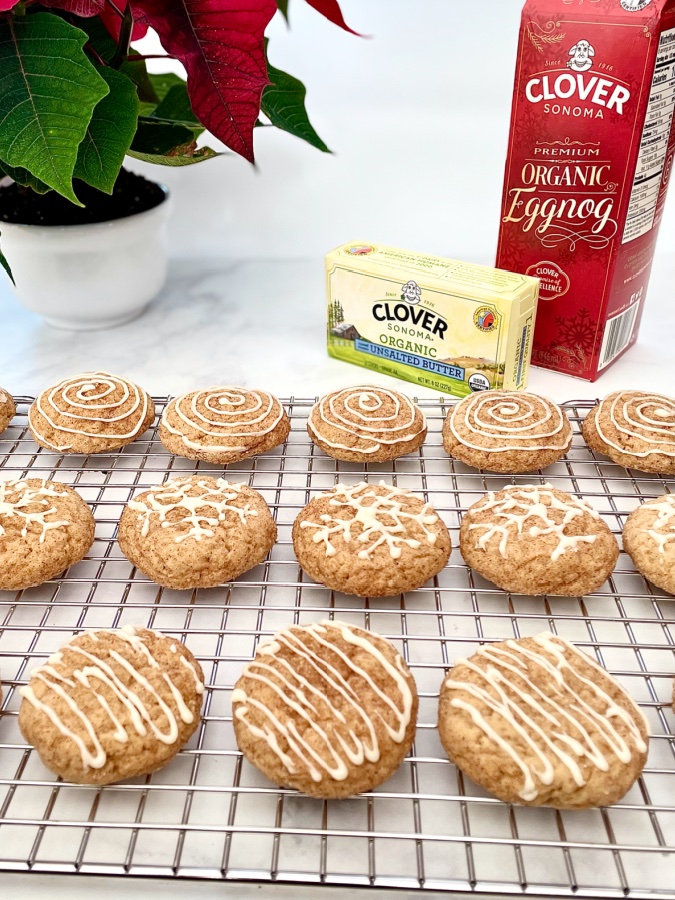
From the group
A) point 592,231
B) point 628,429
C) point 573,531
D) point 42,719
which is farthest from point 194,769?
point 592,231

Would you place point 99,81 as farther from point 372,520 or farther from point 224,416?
point 372,520

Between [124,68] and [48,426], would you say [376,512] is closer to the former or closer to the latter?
[48,426]

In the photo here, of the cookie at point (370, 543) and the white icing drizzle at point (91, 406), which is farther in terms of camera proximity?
the white icing drizzle at point (91, 406)

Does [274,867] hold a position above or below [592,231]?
below

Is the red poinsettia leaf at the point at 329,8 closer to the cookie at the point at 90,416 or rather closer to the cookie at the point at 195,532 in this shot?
the cookie at the point at 90,416

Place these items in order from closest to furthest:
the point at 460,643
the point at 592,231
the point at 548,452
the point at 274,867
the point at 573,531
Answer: the point at 274,867
the point at 460,643
the point at 573,531
the point at 548,452
the point at 592,231

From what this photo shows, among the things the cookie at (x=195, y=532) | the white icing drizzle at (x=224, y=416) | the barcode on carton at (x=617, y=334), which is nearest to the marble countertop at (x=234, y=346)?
the barcode on carton at (x=617, y=334)
